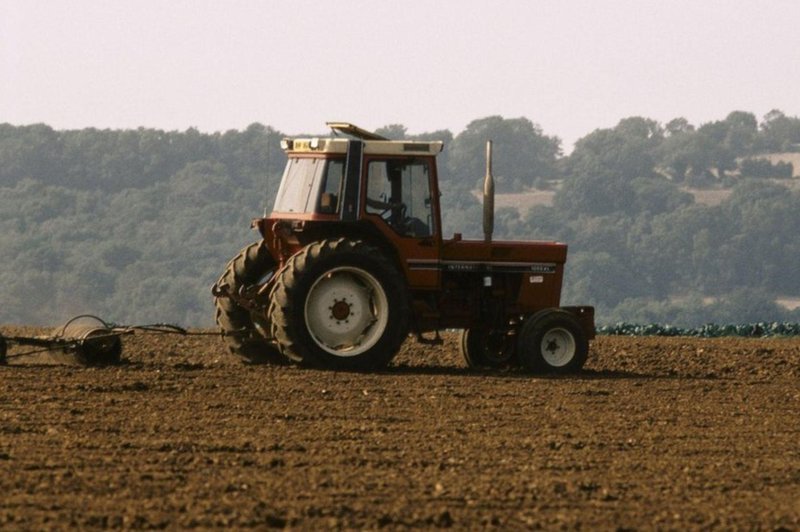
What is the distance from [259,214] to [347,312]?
266 ft

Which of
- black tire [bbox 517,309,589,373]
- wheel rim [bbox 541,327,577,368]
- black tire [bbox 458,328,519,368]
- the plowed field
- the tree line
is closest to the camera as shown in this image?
the plowed field

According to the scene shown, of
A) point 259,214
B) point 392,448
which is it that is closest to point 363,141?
point 392,448

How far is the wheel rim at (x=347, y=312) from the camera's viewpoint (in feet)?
54.8

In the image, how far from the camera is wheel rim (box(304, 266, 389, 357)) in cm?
1670

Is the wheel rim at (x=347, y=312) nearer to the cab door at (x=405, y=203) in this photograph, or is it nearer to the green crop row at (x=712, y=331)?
the cab door at (x=405, y=203)

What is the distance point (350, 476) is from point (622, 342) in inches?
478

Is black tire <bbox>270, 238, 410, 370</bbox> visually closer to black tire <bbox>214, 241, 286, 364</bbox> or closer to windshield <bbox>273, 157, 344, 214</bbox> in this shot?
windshield <bbox>273, 157, 344, 214</bbox>

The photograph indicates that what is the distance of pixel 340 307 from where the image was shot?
16.8 m

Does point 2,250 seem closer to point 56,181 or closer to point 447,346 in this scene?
point 56,181

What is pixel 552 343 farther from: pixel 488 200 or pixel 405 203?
pixel 405 203

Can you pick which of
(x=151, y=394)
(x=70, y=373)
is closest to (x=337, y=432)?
(x=151, y=394)

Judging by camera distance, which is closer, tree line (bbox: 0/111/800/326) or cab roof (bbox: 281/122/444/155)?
cab roof (bbox: 281/122/444/155)

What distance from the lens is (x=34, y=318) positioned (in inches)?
2322

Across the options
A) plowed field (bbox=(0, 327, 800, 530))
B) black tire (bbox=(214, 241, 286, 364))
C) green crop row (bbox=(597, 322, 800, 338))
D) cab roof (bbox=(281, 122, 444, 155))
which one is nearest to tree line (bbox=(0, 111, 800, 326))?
green crop row (bbox=(597, 322, 800, 338))
